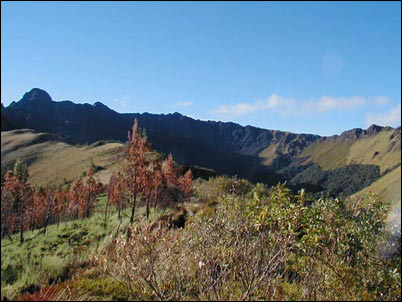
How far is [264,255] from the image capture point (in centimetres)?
708

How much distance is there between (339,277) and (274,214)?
1928 millimetres

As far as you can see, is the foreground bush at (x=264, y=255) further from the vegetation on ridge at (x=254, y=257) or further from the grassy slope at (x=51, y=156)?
the grassy slope at (x=51, y=156)

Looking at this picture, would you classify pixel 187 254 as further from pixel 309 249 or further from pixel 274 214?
pixel 309 249

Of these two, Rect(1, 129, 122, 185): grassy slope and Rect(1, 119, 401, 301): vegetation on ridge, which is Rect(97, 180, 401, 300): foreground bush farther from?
Rect(1, 129, 122, 185): grassy slope

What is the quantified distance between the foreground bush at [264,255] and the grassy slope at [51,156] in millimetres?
93231

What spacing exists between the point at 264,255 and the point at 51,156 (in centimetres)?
14664

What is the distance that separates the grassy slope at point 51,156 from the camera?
118 meters

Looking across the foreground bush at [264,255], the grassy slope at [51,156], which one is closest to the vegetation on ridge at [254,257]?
the foreground bush at [264,255]

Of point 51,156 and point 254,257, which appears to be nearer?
point 254,257

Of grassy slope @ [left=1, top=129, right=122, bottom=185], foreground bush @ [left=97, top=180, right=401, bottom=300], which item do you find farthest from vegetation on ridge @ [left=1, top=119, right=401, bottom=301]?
grassy slope @ [left=1, top=129, right=122, bottom=185]

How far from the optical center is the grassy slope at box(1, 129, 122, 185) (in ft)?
388

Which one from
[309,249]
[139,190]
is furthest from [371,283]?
[139,190]

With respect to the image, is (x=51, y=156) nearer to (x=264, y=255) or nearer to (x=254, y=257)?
(x=264, y=255)

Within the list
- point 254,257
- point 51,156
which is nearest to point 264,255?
point 254,257
